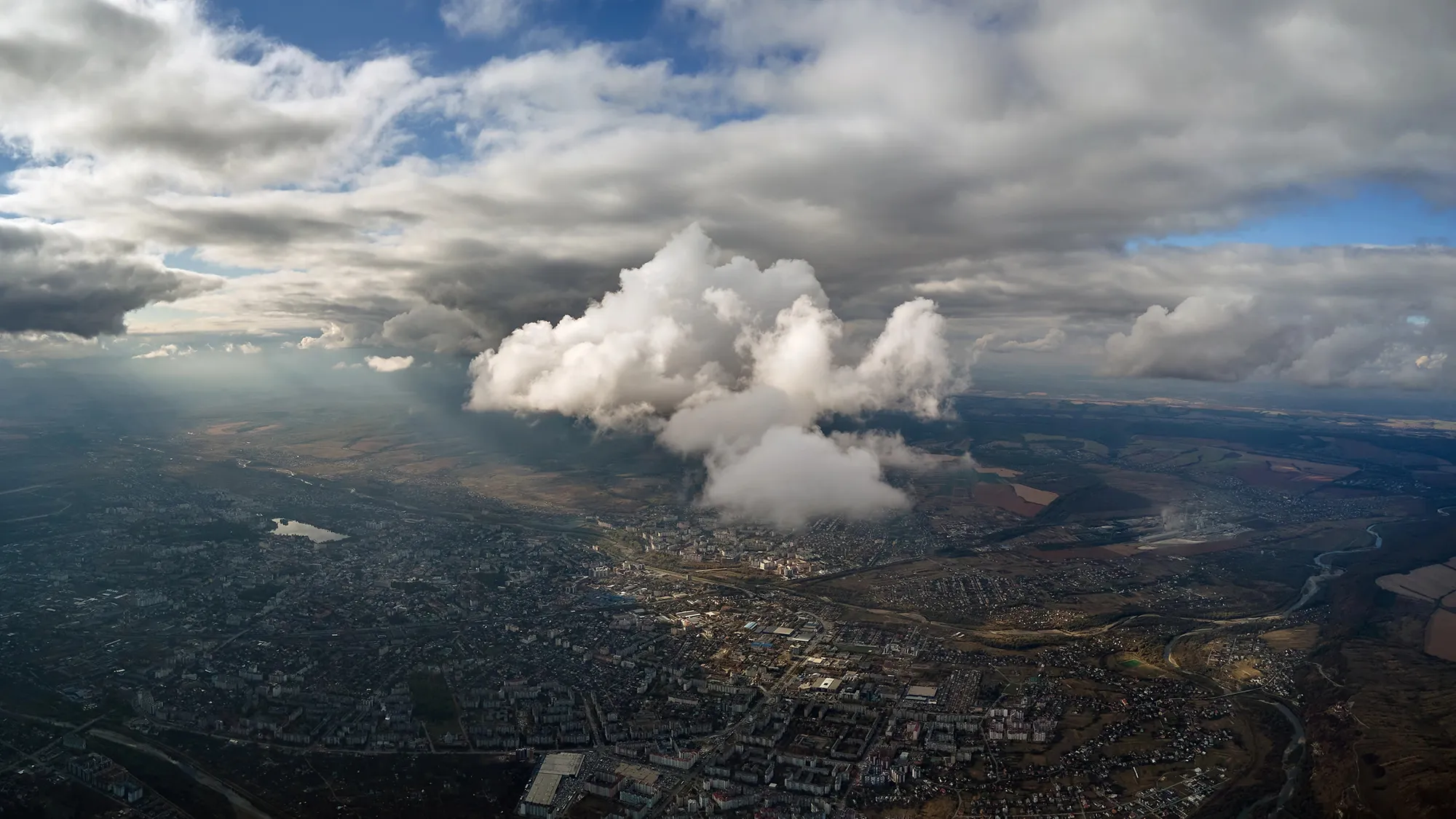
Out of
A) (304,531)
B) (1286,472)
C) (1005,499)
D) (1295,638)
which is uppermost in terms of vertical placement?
(1286,472)

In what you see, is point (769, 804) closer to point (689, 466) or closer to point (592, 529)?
point (592, 529)

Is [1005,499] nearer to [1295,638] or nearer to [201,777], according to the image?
[1295,638]

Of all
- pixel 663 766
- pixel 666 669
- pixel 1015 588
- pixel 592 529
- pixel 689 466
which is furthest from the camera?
pixel 689 466

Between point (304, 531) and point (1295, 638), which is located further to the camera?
point (304, 531)

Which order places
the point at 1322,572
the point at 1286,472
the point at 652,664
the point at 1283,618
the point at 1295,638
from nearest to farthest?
the point at 652,664 < the point at 1295,638 < the point at 1283,618 < the point at 1322,572 < the point at 1286,472

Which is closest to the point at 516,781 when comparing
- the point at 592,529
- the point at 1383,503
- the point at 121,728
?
the point at 121,728

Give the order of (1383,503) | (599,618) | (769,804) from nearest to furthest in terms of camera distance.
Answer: (769,804) < (599,618) < (1383,503)

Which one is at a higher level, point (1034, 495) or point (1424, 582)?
point (1034, 495)

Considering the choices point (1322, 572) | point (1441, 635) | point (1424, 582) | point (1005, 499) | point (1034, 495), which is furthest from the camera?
point (1034, 495)

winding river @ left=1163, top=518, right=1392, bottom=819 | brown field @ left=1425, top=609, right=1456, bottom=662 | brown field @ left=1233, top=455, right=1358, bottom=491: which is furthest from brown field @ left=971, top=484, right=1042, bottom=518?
brown field @ left=1425, top=609, right=1456, bottom=662

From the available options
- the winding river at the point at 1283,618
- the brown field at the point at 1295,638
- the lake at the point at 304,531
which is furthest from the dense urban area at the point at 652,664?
the lake at the point at 304,531

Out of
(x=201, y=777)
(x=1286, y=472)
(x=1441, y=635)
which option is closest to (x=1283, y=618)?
(x=1441, y=635)
